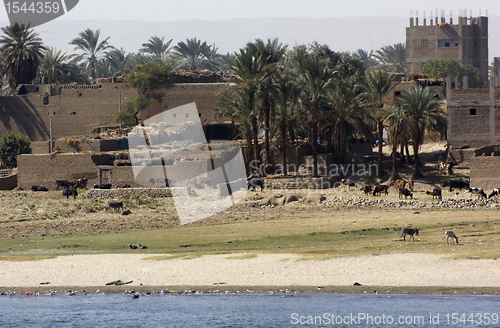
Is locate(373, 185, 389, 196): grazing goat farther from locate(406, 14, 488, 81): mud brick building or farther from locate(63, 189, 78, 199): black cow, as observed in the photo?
locate(406, 14, 488, 81): mud brick building

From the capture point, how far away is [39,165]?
54.0 metres

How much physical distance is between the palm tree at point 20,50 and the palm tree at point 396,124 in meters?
38.7

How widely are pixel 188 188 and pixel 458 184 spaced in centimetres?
1546

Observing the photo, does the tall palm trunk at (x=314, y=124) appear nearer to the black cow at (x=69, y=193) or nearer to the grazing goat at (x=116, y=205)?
the grazing goat at (x=116, y=205)

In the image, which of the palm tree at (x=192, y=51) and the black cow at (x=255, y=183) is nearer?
the black cow at (x=255, y=183)

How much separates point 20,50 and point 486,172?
46423mm

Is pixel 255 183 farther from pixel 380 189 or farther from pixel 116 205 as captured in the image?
pixel 116 205

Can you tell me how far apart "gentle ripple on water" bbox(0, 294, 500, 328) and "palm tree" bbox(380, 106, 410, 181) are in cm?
2347

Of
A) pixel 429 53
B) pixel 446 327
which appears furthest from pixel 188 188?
pixel 429 53

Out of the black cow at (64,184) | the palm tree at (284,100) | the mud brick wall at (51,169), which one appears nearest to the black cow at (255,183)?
the palm tree at (284,100)

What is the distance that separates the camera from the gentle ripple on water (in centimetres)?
2125

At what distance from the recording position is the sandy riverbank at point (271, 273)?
22.9m

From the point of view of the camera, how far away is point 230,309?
887 inches

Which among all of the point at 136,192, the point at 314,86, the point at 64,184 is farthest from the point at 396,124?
the point at 64,184
